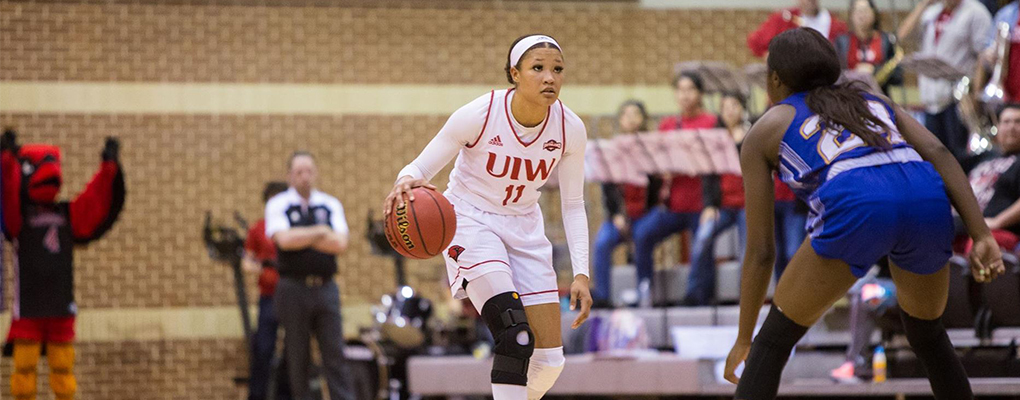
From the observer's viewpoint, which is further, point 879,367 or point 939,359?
point 879,367

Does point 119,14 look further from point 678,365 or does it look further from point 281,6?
point 678,365

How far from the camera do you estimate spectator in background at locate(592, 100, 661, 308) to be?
855 cm

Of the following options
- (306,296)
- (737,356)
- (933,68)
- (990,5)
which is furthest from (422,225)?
(990,5)

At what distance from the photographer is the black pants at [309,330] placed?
303 inches

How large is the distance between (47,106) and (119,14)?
120 centimetres

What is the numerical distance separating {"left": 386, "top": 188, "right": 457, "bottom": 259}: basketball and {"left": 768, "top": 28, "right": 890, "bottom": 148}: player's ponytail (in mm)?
1316

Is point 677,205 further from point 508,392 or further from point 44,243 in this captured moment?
point 44,243

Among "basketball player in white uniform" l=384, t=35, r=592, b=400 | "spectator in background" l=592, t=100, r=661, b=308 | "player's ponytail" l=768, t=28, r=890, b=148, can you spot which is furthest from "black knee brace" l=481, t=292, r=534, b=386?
"spectator in background" l=592, t=100, r=661, b=308

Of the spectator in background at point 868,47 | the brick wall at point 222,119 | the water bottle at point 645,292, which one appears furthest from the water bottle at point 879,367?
the brick wall at point 222,119

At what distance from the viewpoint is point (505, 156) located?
4367 mm

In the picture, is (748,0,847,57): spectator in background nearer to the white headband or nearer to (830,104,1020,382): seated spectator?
(830,104,1020,382): seated spectator

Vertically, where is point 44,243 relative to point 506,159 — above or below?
below

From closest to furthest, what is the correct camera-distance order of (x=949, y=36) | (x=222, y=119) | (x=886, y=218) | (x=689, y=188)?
(x=886, y=218)
(x=689, y=188)
(x=949, y=36)
(x=222, y=119)

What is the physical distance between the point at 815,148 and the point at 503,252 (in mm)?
1301
